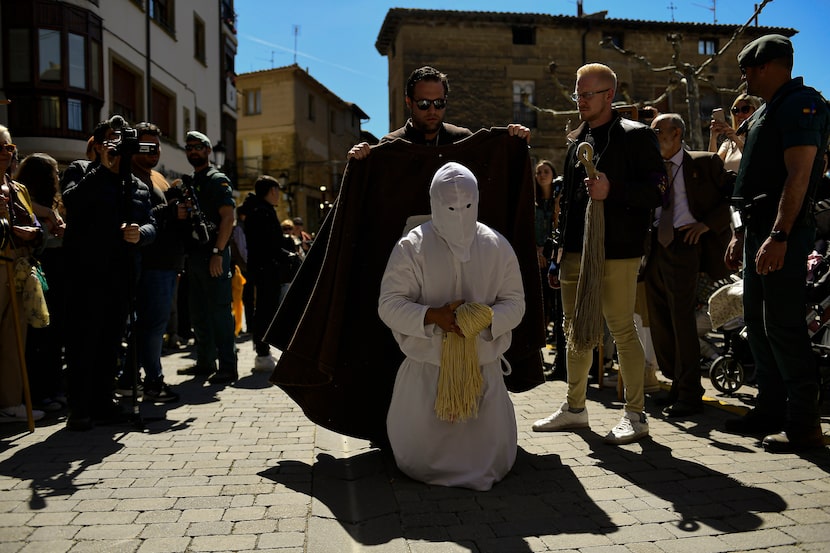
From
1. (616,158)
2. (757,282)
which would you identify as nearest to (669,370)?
(757,282)

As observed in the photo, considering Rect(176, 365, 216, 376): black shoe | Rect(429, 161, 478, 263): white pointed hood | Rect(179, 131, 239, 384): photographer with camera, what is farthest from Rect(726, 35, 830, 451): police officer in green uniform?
Rect(176, 365, 216, 376): black shoe

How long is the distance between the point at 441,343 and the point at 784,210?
2.24 meters

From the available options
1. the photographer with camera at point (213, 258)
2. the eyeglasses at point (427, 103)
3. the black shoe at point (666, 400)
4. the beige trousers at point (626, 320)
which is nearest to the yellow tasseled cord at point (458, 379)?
the beige trousers at point (626, 320)

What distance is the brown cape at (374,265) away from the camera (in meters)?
4.55

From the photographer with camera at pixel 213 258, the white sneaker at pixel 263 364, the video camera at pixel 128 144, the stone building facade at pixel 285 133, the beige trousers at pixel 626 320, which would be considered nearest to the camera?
the beige trousers at pixel 626 320

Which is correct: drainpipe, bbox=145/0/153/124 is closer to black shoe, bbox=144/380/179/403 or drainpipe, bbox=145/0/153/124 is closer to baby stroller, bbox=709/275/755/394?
→ black shoe, bbox=144/380/179/403

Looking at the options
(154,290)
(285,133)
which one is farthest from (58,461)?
(285,133)

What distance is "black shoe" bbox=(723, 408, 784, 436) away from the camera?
4.94m

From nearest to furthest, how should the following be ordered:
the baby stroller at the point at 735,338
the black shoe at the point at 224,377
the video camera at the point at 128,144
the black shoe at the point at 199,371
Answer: the video camera at the point at 128,144 → the baby stroller at the point at 735,338 → the black shoe at the point at 224,377 → the black shoe at the point at 199,371

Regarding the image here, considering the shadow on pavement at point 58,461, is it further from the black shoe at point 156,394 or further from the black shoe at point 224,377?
the black shoe at point 224,377

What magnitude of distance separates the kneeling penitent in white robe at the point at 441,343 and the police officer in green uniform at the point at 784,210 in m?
1.69

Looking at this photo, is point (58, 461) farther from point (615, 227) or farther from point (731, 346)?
point (731, 346)

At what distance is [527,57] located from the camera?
110 feet

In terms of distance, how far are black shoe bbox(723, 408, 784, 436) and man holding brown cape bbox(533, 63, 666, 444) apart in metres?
0.70
